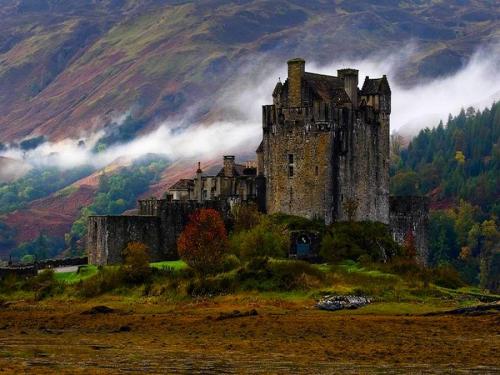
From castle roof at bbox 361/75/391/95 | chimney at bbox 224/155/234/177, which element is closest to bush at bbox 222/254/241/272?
chimney at bbox 224/155/234/177

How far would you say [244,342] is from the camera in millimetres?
66312

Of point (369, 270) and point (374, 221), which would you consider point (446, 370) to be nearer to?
point (369, 270)

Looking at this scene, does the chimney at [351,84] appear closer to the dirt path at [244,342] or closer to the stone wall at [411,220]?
the stone wall at [411,220]

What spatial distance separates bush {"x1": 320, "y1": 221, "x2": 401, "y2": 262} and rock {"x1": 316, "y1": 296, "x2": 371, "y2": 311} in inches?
585

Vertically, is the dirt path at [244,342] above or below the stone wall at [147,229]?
below

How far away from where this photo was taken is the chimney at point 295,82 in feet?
337

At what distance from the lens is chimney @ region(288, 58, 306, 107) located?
337 ft

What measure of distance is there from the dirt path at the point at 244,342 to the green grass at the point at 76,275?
10.9 meters

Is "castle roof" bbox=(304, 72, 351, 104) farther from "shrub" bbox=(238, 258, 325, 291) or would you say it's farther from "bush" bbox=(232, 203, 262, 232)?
"shrub" bbox=(238, 258, 325, 291)

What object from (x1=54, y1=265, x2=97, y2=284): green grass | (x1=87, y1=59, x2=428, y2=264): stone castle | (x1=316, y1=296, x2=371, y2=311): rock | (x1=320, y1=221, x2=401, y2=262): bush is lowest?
(x1=316, y1=296, x2=371, y2=311): rock

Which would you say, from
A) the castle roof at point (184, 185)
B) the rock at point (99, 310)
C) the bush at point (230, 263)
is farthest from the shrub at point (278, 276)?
the castle roof at point (184, 185)

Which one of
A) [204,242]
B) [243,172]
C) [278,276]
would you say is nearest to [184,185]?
[243,172]

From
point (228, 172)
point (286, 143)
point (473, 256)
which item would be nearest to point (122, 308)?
point (286, 143)

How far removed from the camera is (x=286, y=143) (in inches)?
4048
